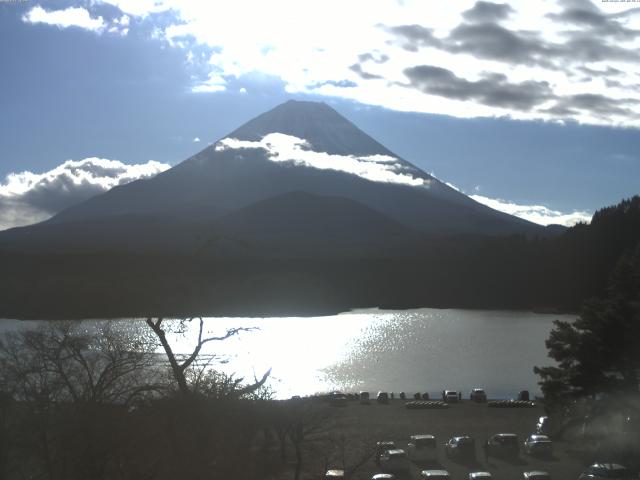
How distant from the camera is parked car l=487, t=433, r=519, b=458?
1434cm

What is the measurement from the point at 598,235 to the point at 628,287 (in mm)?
67140

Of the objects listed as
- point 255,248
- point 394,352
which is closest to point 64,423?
point 255,248

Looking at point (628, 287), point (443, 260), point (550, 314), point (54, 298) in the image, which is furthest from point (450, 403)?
point (443, 260)

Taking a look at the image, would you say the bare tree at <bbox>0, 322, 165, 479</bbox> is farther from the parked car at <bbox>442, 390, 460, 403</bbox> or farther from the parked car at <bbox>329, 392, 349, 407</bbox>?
the parked car at <bbox>442, 390, 460, 403</bbox>

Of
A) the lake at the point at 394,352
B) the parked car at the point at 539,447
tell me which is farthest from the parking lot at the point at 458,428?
the lake at the point at 394,352

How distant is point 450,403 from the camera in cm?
2433

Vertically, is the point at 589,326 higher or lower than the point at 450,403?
higher

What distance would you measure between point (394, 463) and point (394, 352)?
32.3m

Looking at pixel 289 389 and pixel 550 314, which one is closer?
pixel 289 389

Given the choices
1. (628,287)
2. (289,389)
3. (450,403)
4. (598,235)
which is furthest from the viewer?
(598,235)

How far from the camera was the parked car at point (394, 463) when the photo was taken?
13000 mm

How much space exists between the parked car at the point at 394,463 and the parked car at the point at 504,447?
2.09 meters

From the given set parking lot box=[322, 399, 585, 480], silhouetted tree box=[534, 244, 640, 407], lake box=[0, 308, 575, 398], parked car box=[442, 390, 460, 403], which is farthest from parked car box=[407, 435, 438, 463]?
parked car box=[442, 390, 460, 403]

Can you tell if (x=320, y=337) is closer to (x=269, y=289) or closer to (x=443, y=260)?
(x=269, y=289)
